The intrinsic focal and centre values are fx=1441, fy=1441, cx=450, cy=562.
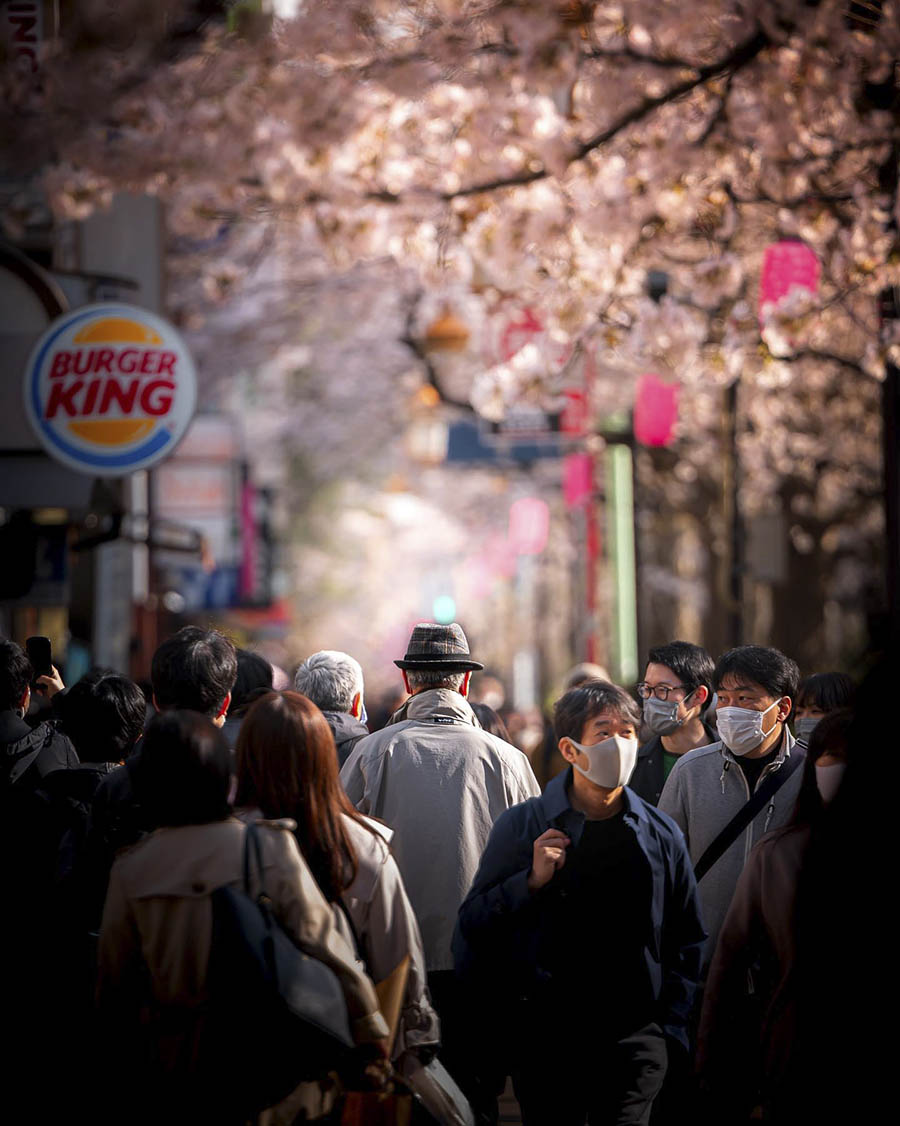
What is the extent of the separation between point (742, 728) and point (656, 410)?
33.8ft

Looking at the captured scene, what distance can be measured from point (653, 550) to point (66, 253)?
62.6 ft

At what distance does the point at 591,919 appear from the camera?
4715 millimetres

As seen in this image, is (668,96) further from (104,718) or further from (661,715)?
(104,718)

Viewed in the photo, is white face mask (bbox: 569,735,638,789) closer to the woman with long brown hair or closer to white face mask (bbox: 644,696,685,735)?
the woman with long brown hair

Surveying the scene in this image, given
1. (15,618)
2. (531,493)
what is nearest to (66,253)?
(15,618)

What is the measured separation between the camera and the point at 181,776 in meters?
3.89

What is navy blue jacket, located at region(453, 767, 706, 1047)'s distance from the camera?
4652 mm

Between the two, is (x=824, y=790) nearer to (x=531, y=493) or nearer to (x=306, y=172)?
(x=306, y=172)

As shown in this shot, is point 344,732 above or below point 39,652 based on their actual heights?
below

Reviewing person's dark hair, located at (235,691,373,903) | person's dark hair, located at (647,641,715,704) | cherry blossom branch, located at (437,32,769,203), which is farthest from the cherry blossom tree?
person's dark hair, located at (235,691,373,903)

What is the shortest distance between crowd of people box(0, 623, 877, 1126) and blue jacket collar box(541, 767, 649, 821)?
0.4 inches

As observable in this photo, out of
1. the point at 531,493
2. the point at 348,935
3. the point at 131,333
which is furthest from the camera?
the point at 531,493

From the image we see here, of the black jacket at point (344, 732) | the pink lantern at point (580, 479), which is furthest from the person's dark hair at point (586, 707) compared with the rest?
the pink lantern at point (580, 479)

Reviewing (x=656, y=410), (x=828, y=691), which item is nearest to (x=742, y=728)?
(x=828, y=691)
